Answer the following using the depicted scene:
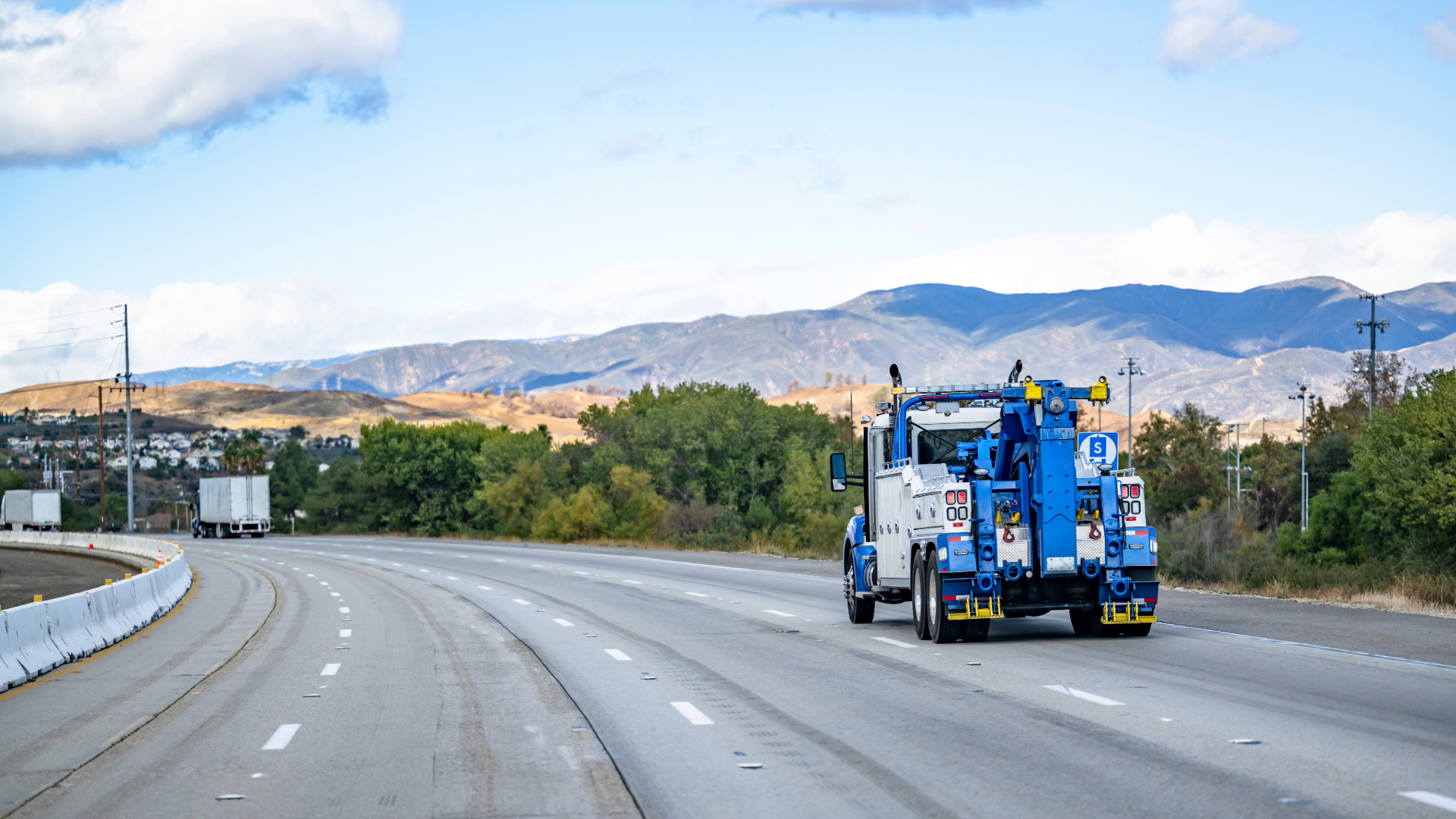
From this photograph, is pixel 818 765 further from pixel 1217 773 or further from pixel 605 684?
pixel 605 684

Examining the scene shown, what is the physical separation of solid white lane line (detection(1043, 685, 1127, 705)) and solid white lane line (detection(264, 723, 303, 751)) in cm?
624

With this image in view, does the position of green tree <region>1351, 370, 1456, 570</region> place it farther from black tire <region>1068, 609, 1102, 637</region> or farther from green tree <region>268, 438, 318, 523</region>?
green tree <region>268, 438, 318, 523</region>

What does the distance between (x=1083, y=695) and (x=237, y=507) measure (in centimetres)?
7628

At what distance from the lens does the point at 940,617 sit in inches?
622

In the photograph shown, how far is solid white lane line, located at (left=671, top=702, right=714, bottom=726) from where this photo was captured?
10.4 m

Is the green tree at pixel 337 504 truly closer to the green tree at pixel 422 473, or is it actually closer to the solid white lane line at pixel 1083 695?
the green tree at pixel 422 473

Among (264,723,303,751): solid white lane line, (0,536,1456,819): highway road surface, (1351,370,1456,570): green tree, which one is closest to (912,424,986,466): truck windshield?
(0,536,1456,819): highway road surface

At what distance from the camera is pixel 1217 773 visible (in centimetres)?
794

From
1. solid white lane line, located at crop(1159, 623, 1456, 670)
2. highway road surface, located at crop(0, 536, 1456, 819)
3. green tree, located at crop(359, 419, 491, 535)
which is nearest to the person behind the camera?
highway road surface, located at crop(0, 536, 1456, 819)

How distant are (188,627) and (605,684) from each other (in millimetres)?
12111

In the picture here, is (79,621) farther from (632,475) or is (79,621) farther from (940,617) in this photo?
(632,475)

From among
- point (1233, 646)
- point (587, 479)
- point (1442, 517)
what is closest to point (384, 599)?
point (1233, 646)

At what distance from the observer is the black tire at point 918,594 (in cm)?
1647

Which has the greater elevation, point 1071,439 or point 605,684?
point 1071,439
